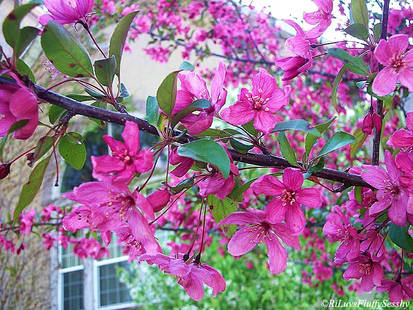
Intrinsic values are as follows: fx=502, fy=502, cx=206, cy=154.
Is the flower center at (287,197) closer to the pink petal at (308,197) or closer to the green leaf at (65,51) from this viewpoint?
the pink petal at (308,197)

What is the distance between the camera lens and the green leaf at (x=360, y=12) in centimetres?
87

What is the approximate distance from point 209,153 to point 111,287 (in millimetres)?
5982

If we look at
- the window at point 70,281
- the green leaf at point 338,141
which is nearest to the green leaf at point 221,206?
the green leaf at point 338,141

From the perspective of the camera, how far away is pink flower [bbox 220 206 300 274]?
2.56ft

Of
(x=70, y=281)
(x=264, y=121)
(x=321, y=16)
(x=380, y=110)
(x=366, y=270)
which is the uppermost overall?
(x=70, y=281)

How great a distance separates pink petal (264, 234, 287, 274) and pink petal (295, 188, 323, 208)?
8 cm

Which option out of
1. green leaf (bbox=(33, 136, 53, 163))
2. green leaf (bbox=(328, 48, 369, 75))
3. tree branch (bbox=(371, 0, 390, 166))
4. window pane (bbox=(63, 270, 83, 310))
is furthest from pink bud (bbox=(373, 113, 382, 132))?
window pane (bbox=(63, 270, 83, 310))

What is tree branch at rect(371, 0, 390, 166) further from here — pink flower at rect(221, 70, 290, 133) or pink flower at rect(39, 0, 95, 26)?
pink flower at rect(39, 0, 95, 26)

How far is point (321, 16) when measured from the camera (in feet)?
3.21

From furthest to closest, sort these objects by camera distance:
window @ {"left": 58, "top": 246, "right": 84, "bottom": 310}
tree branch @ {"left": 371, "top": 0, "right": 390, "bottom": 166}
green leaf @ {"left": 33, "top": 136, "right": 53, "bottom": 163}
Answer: window @ {"left": 58, "top": 246, "right": 84, "bottom": 310}, tree branch @ {"left": 371, "top": 0, "right": 390, "bottom": 166}, green leaf @ {"left": 33, "top": 136, "right": 53, "bottom": 163}

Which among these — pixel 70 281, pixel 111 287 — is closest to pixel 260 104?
pixel 111 287

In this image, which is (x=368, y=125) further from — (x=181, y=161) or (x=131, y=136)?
(x=131, y=136)

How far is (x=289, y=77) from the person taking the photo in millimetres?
868

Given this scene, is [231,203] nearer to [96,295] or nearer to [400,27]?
[400,27]
